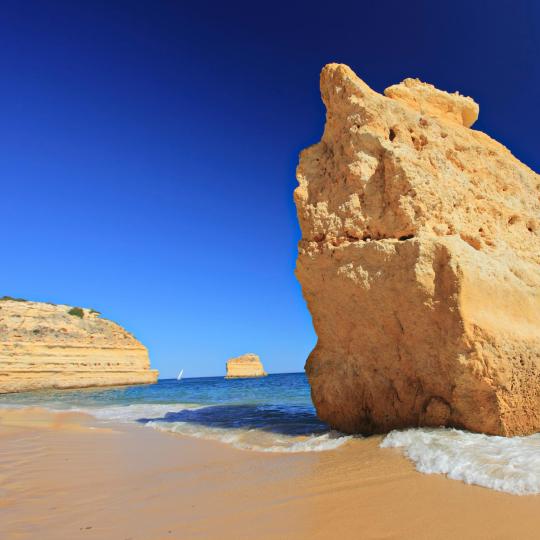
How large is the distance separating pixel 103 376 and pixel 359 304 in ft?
106

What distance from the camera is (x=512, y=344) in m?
4.64

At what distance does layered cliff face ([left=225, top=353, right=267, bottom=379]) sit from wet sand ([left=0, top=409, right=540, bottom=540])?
59.5 metres

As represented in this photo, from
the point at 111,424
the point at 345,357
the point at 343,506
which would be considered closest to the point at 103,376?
the point at 111,424

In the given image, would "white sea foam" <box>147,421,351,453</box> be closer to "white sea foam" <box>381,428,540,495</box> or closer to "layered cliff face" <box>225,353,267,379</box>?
"white sea foam" <box>381,428,540,495</box>

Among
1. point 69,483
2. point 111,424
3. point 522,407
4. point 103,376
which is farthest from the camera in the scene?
point 103,376

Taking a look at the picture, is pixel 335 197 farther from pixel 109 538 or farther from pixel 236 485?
pixel 109 538

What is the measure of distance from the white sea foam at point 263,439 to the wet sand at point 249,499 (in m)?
0.25

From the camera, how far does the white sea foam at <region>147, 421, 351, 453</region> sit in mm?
5070

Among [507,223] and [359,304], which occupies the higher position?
[507,223]

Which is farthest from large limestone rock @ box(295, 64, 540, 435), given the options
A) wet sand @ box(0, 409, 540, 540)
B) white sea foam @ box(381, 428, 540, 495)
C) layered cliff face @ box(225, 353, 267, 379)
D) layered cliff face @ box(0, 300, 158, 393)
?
layered cliff face @ box(225, 353, 267, 379)

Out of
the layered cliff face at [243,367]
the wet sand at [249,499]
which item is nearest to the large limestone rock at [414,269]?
the wet sand at [249,499]

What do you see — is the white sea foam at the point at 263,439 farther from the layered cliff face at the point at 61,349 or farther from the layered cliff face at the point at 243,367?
the layered cliff face at the point at 243,367

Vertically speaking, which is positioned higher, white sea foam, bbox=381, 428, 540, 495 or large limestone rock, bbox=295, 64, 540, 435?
large limestone rock, bbox=295, 64, 540, 435

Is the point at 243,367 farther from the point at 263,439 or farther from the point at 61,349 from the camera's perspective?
the point at 263,439
